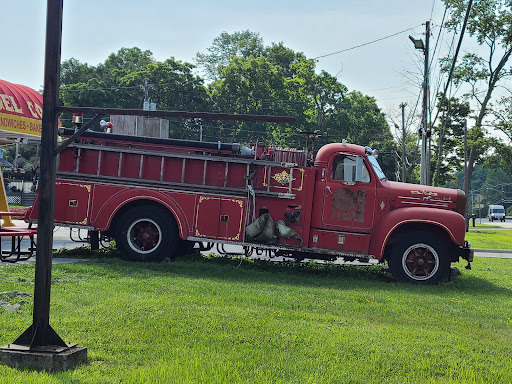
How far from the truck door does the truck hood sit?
47 centimetres

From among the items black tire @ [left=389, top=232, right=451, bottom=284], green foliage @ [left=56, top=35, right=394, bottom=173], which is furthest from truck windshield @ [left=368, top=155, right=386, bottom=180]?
green foliage @ [left=56, top=35, right=394, bottom=173]

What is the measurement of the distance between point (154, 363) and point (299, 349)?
147 centimetres

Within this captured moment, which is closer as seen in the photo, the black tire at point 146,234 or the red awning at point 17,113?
the black tire at point 146,234

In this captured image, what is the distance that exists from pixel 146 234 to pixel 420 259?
534 cm

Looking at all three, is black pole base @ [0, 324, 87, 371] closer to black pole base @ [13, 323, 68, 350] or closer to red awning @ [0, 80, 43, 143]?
black pole base @ [13, 323, 68, 350]

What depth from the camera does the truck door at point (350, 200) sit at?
41.4ft

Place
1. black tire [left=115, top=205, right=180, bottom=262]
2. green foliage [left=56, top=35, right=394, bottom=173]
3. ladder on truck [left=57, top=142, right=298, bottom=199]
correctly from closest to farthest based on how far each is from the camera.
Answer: ladder on truck [left=57, top=142, right=298, bottom=199]
black tire [left=115, top=205, right=180, bottom=262]
green foliage [left=56, top=35, right=394, bottom=173]

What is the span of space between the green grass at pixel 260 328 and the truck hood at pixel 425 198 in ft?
5.82

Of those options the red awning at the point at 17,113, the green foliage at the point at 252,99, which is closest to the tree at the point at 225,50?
the green foliage at the point at 252,99

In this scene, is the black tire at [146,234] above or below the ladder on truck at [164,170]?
below

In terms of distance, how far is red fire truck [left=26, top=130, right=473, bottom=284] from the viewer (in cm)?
1258

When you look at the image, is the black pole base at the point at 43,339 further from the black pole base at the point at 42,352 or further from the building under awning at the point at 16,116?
the building under awning at the point at 16,116

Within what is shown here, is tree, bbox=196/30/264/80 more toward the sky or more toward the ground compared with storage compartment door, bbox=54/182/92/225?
more toward the sky

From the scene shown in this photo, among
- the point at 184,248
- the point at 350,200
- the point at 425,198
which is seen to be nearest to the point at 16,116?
the point at 184,248
